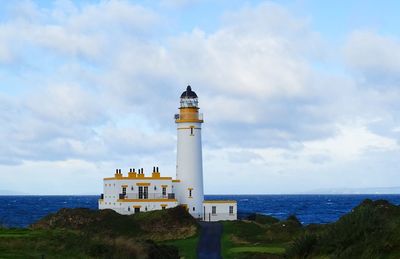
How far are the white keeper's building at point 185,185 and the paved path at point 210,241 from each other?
455 centimetres

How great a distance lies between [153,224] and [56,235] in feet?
69.1

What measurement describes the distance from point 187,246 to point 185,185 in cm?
1729

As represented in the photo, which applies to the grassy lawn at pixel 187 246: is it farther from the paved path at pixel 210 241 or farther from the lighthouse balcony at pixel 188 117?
the lighthouse balcony at pixel 188 117

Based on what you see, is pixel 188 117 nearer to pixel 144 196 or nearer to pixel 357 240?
pixel 144 196

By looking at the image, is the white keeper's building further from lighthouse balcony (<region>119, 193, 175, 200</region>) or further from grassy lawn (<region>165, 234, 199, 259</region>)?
grassy lawn (<region>165, 234, 199, 259</region>)

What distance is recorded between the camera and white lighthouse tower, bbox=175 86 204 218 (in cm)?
6172

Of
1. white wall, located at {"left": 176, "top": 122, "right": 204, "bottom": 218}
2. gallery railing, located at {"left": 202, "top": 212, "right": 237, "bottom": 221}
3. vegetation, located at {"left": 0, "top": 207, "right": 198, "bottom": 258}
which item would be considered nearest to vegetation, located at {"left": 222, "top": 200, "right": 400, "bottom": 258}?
vegetation, located at {"left": 0, "top": 207, "right": 198, "bottom": 258}

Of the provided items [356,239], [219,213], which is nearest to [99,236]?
[356,239]

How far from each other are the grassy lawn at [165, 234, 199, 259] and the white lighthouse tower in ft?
37.8

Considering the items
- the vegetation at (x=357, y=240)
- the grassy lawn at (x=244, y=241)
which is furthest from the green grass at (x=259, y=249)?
the vegetation at (x=357, y=240)

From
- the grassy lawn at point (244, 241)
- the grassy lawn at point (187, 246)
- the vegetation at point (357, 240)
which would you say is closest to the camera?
the vegetation at point (357, 240)

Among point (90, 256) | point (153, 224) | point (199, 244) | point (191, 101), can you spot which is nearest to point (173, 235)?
point (153, 224)

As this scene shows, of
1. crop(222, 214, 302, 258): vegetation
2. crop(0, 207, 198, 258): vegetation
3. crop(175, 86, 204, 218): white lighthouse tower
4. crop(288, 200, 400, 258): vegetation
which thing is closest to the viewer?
crop(288, 200, 400, 258): vegetation

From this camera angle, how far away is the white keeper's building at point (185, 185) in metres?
61.8
